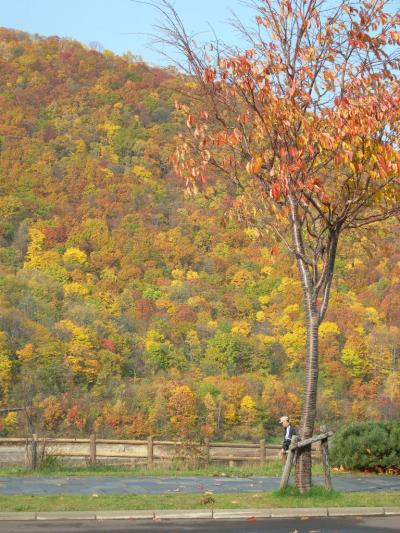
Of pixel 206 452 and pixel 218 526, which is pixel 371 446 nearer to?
pixel 206 452

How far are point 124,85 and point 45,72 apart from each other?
537 inches

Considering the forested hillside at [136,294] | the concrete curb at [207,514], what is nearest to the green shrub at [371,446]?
the concrete curb at [207,514]

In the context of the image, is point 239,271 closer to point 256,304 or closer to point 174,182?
point 256,304

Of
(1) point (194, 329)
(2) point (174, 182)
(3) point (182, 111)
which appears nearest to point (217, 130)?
(3) point (182, 111)

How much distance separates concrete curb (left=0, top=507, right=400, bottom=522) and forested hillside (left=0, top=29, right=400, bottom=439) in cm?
3264

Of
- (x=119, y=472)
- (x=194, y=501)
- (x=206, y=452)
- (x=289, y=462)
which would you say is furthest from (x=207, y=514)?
(x=206, y=452)

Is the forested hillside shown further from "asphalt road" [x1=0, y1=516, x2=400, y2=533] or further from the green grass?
"asphalt road" [x1=0, y1=516, x2=400, y2=533]

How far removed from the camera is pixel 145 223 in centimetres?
11938

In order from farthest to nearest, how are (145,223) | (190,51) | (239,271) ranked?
1. (145,223)
2. (239,271)
3. (190,51)

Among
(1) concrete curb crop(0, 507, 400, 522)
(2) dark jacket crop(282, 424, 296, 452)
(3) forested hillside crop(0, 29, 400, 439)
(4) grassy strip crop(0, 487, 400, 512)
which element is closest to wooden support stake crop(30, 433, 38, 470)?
(4) grassy strip crop(0, 487, 400, 512)

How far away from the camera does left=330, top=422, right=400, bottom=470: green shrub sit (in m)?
18.0

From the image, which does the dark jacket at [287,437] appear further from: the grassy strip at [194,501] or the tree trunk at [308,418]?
the tree trunk at [308,418]

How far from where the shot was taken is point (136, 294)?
104 meters

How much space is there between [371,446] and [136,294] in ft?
285
